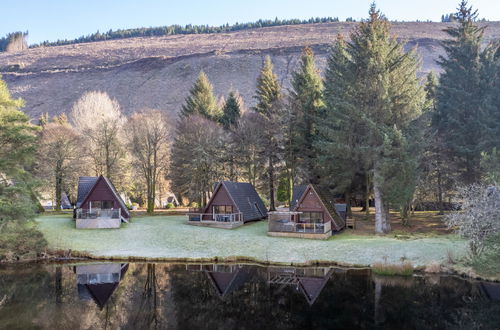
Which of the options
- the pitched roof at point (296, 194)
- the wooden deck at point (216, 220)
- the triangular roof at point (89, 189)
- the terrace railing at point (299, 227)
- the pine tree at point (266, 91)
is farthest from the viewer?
the pine tree at point (266, 91)

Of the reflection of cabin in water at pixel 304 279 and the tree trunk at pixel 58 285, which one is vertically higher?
the tree trunk at pixel 58 285

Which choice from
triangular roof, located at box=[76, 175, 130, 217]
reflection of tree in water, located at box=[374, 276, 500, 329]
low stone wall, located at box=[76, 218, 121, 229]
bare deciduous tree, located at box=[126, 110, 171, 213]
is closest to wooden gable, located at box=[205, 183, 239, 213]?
triangular roof, located at box=[76, 175, 130, 217]

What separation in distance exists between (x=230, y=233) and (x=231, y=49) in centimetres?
10593

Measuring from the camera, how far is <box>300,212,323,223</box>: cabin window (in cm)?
2944

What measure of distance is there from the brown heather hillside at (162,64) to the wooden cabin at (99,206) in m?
54.0

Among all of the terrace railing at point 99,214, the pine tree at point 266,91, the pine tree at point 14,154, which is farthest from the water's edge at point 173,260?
the pine tree at point 266,91

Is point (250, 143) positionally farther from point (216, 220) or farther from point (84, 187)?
point (84, 187)

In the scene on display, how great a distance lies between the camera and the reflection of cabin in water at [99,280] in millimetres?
16500

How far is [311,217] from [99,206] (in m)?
17.9

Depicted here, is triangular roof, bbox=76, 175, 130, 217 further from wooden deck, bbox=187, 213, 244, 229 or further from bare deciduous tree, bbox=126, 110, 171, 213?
bare deciduous tree, bbox=126, 110, 171, 213

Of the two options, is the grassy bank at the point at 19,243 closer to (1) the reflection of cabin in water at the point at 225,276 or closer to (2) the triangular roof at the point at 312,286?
(1) the reflection of cabin in water at the point at 225,276

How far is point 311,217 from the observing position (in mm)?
29672

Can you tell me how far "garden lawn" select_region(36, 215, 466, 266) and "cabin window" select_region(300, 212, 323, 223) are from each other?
2147 mm

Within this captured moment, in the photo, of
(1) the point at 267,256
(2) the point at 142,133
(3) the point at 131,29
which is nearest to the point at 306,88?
(2) the point at 142,133
